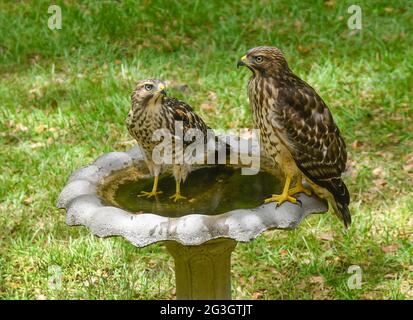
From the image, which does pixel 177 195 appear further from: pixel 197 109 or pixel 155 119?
pixel 197 109

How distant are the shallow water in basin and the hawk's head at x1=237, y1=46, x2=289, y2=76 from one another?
74cm

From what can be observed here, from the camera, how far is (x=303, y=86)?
4336 millimetres

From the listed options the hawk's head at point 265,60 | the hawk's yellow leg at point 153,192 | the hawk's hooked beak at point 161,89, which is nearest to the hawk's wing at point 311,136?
the hawk's head at point 265,60

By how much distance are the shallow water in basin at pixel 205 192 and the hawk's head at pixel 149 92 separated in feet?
1.91

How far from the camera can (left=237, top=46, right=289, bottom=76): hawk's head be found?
13.9 feet

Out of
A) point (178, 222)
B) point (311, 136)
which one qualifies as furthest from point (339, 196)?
point (178, 222)

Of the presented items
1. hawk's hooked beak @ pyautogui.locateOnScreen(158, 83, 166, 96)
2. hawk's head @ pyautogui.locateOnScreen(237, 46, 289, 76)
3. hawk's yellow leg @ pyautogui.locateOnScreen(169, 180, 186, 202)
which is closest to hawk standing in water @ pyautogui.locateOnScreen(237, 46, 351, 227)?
hawk's head @ pyautogui.locateOnScreen(237, 46, 289, 76)

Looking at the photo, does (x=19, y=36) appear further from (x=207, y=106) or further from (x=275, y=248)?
(x=275, y=248)

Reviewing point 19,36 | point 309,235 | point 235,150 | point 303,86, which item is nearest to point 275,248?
point 309,235

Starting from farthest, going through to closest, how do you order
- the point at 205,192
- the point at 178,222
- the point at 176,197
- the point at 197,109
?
the point at 197,109 → the point at 205,192 → the point at 176,197 → the point at 178,222

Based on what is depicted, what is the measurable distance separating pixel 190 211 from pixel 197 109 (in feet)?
12.0

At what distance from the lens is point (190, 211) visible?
4.35m

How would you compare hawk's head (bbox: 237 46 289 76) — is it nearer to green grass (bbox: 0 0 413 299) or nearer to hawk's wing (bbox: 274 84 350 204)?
hawk's wing (bbox: 274 84 350 204)

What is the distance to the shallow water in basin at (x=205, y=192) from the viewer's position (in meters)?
4.38
